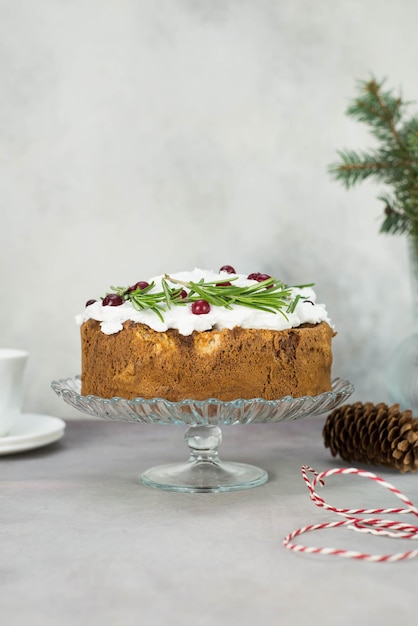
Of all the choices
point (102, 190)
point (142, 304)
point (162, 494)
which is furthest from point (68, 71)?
point (162, 494)

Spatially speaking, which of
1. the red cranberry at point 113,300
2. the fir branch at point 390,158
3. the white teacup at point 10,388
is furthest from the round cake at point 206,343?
the fir branch at point 390,158

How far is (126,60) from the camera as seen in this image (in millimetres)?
1967

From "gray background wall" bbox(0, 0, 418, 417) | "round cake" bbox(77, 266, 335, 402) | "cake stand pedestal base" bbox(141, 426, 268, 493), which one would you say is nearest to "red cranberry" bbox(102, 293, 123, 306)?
"round cake" bbox(77, 266, 335, 402)

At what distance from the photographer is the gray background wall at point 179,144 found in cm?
197

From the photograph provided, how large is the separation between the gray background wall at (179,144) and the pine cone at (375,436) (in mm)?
Answer: 538

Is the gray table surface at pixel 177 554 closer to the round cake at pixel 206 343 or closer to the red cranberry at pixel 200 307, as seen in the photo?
the round cake at pixel 206 343

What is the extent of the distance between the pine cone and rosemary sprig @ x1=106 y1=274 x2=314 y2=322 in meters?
0.29

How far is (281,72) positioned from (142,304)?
918mm

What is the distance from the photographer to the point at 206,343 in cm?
127

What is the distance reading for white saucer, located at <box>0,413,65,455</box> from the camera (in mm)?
1558

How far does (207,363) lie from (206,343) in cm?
3

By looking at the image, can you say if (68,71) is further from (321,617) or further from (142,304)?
(321,617)

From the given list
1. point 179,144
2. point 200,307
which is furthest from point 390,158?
point 200,307

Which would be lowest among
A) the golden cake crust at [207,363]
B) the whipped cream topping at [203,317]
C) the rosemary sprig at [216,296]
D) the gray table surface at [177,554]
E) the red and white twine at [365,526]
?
the gray table surface at [177,554]
